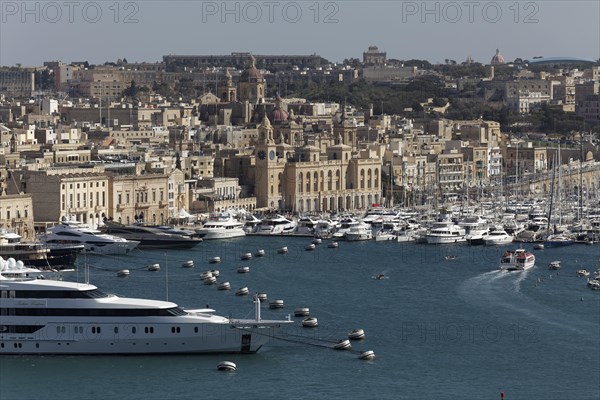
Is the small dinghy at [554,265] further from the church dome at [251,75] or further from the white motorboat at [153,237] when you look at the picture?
the church dome at [251,75]

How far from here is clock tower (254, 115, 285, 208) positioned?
4703 cm

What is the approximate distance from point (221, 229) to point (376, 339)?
582 inches

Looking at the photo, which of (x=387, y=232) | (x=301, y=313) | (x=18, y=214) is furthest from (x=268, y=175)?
(x=301, y=313)

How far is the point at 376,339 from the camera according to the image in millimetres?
25609

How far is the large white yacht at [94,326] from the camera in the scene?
2444 cm

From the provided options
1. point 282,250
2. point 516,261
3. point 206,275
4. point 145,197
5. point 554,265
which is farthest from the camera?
point 145,197

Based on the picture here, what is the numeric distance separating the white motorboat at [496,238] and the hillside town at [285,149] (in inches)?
185

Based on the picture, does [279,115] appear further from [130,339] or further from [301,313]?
[130,339]

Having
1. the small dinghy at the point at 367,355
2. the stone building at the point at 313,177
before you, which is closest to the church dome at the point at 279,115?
the stone building at the point at 313,177

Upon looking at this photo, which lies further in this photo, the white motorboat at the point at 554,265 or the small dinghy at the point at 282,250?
the small dinghy at the point at 282,250

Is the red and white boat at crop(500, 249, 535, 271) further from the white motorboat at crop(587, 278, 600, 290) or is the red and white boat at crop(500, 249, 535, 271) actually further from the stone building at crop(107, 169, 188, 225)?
the stone building at crop(107, 169, 188, 225)

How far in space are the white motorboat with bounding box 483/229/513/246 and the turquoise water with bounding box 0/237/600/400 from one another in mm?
3420

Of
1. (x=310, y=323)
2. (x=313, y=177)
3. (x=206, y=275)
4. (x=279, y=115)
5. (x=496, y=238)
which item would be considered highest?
(x=279, y=115)

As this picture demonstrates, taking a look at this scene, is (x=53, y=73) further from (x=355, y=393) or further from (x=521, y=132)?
(x=355, y=393)
